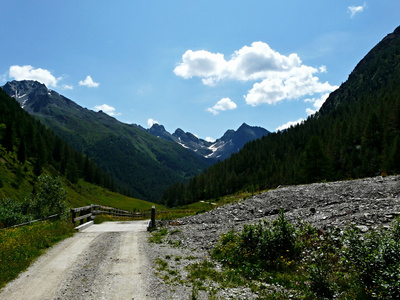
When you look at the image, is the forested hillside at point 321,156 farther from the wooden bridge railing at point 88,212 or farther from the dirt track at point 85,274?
the dirt track at point 85,274

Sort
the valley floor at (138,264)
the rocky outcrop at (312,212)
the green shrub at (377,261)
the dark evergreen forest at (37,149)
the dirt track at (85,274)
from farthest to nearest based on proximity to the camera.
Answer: the dark evergreen forest at (37,149) < the rocky outcrop at (312,212) < the valley floor at (138,264) < the dirt track at (85,274) < the green shrub at (377,261)

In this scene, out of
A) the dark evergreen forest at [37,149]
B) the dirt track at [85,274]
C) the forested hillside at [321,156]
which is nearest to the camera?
the dirt track at [85,274]

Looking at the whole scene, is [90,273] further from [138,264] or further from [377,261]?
[377,261]

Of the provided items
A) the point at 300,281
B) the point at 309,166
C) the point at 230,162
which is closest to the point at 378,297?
the point at 300,281

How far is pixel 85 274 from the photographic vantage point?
9.84m

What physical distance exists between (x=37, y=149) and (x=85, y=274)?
136023 millimetres

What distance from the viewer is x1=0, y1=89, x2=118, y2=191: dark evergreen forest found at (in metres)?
102

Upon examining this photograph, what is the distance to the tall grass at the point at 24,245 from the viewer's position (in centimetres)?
991

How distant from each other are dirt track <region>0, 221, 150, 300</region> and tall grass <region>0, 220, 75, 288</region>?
0.44 meters

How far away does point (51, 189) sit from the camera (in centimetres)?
3584

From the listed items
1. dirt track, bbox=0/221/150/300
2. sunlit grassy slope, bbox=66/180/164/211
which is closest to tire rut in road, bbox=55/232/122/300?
dirt track, bbox=0/221/150/300

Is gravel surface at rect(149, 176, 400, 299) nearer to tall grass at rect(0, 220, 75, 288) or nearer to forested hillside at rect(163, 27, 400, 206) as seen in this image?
tall grass at rect(0, 220, 75, 288)

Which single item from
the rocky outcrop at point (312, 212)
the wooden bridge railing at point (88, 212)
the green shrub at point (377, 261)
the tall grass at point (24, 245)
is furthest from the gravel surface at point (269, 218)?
the wooden bridge railing at point (88, 212)

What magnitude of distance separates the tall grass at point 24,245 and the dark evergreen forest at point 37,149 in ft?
289
